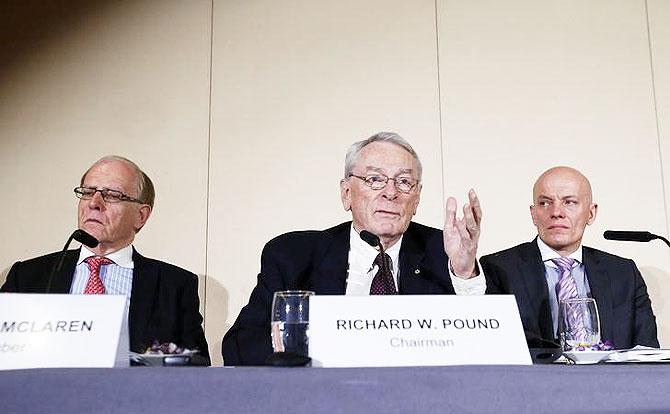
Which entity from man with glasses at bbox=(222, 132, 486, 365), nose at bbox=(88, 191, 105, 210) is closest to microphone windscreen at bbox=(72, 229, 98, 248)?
man with glasses at bbox=(222, 132, 486, 365)

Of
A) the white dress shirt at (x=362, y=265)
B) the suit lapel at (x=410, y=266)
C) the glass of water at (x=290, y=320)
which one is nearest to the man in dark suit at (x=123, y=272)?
the white dress shirt at (x=362, y=265)

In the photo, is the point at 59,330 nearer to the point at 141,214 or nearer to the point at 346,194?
the point at 346,194

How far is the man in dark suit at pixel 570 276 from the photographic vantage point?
8.36ft

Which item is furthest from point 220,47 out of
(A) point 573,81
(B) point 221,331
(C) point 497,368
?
(C) point 497,368

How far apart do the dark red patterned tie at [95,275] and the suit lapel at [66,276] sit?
2.2 inches

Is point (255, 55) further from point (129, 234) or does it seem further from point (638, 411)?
point (638, 411)

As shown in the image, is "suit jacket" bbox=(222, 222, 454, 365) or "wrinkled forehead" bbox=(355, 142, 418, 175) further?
"wrinkled forehead" bbox=(355, 142, 418, 175)

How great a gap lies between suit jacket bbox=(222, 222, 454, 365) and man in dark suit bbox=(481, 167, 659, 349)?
377 millimetres

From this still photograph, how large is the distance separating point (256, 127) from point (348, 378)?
8.02ft

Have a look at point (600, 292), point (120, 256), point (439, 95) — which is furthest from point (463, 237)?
point (439, 95)

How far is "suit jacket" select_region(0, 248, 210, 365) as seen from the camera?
2.38 m

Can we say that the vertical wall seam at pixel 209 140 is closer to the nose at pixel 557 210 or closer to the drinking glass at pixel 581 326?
the nose at pixel 557 210

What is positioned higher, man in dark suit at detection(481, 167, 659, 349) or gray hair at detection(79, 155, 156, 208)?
gray hair at detection(79, 155, 156, 208)

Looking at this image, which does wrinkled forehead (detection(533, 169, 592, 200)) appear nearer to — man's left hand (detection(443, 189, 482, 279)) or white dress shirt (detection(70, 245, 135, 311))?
man's left hand (detection(443, 189, 482, 279))
